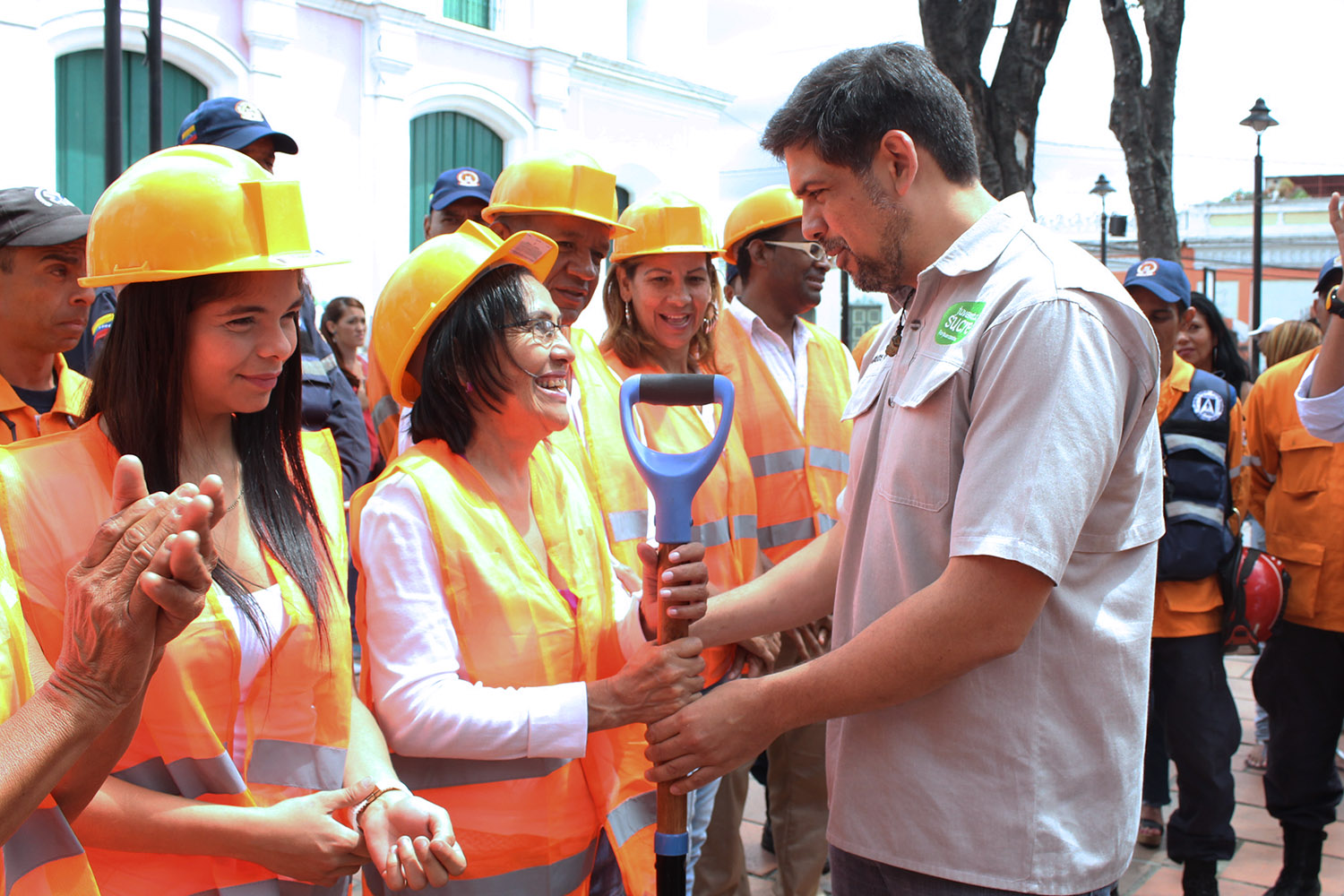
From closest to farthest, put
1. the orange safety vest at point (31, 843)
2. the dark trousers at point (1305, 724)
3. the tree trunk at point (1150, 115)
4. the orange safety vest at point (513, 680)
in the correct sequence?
the orange safety vest at point (31, 843)
the orange safety vest at point (513, 680)
the dark trousers at point (1305, 724)
the tree trunk at point (1150, 115)

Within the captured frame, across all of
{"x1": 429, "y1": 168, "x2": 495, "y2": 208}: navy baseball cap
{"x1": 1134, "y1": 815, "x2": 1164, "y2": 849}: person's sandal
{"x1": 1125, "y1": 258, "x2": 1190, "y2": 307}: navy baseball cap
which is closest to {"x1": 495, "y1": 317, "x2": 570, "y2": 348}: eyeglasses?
{"x1": 429, "y1": 168, "x2": 495, "y2": 208}: navy baseball cap

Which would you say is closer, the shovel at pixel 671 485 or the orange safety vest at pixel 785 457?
the shovel at pixel 671 485

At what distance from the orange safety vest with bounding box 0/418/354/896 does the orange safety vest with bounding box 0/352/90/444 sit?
3.48 ft

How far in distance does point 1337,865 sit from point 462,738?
3.77 metres

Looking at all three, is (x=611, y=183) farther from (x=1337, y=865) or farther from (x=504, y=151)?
(x=504, y=151)

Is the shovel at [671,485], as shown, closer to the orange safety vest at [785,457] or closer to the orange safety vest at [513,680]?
the orange safety vest at [513,680]

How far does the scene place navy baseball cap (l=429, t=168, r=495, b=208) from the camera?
182 inches

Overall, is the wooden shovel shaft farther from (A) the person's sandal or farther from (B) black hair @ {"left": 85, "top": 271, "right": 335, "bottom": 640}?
(A) the person's sandal

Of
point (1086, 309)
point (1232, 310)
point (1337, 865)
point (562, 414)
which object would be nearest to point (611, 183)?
point (562, 414)

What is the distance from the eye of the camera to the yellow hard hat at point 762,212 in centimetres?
407

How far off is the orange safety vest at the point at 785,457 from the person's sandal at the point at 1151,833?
6.32 ft

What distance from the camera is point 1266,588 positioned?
12.5 ft

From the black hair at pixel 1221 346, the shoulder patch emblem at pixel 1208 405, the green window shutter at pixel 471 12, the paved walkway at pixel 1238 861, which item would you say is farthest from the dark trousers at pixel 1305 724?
the green window shutter at pixel 471 12

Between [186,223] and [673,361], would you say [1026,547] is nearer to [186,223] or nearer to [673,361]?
[186,223]
